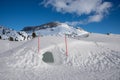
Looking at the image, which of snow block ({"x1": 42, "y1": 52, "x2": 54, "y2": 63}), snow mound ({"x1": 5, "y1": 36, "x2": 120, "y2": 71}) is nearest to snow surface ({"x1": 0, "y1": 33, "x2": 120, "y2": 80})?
snow mound ({"x1": 5, "y1": 36, "x2": 120, "y2": 71})

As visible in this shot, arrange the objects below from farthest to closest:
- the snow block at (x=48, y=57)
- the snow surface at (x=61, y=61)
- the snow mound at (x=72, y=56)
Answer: the snow block at (x=48, y=57), the snow mound at (x=72, y=56), the snow surface at (x=61, y=61)

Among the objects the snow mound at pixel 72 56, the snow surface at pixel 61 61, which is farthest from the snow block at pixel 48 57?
the snow surface at pixel 61 61

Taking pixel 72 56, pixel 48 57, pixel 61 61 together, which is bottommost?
pixel 61 61

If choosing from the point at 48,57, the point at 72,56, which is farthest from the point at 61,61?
the point at 48,57

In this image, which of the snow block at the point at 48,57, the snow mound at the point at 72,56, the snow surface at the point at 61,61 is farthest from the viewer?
the snow block at the point at 48,57

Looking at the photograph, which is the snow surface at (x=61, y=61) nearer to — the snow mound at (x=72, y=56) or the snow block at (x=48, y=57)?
the snow mound at (x=72, y=56)

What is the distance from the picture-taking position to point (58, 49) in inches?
746

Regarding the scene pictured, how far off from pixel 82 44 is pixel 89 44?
1.01 m

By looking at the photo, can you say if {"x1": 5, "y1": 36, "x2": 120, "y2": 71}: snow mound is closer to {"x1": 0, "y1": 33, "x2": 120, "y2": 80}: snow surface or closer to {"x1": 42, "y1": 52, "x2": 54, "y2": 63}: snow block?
{"x1": 0, "y1": 33, "x2": 120, "y2": 80}: snow surface

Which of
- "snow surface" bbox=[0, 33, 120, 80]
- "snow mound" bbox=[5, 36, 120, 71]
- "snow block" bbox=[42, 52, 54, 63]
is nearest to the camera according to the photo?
"snow surface" bbox=[0, 33, 120, 80]

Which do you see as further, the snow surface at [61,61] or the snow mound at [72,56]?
the snow mound at [72,56]

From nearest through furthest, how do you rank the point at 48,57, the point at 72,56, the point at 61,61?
the point at 61,61 < the point at 72,56 < the point at 48,57

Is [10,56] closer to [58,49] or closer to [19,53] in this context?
[19,53]

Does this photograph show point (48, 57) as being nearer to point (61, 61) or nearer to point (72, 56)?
point (61, 61)
